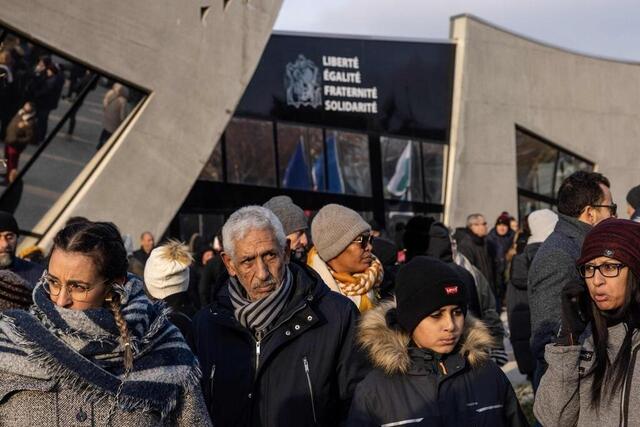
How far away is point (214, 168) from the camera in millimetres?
21266

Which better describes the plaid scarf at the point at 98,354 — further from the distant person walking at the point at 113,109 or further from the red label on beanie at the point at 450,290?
the distant person walking at the point at 113,109

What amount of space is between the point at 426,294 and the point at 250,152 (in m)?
17.7

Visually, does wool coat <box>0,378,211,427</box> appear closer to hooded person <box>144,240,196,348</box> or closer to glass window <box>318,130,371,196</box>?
hooded person <box>144,240,196,348</box>

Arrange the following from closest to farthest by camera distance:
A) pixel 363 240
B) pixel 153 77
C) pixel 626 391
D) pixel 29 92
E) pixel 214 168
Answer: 1. pixel 626 391
2. pixel 363 240
3. pixel 29 92
4. pixel 153 77
5. pixel 214 168

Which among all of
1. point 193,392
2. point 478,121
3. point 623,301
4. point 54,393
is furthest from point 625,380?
point 478,121

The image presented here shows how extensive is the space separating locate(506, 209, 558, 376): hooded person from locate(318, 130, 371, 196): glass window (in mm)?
14050

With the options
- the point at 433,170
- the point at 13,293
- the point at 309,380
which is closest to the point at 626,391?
the point at 309,380

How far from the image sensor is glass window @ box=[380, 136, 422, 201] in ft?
82.9

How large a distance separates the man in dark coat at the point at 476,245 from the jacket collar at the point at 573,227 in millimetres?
7230

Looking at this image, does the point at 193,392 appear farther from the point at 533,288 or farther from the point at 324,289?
the point at 533,288

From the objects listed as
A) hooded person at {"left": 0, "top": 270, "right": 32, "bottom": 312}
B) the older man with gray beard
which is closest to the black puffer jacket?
hooded person at {"left": 0, "top": 270, "right": 32, "bottom": 312}

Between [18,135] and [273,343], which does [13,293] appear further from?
[18,135]

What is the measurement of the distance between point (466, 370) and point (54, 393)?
1754mm

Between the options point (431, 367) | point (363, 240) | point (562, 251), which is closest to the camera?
point (431, 367)
